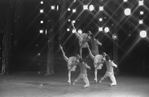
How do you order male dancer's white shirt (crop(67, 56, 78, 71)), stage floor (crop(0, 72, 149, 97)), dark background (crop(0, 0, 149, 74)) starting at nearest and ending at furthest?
stage floor (crop(0, 72, 149, 97)) < male dancer's white shirt (crop(67, 56, 78, 71)) < dark background (crop(0, 0, 149, 74))

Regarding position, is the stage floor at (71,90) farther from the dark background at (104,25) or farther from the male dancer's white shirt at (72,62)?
the dark background at (104,25)

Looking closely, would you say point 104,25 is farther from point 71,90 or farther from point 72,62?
point 71,90

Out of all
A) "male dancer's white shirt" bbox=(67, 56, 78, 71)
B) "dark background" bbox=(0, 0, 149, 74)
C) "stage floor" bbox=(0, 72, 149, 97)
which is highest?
"dark background" bbox=(0, 0, 149, 74)

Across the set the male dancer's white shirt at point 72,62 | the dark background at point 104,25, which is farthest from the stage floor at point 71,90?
the dark background at point 104,25

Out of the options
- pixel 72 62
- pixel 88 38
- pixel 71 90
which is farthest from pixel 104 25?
pixel 71 90

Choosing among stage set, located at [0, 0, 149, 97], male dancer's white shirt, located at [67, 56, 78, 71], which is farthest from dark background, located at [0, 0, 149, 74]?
male dancer's white shirt, located at [67, 56, 78, 71]

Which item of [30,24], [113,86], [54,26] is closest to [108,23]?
[54,26]

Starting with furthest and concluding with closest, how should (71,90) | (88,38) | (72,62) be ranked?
(88,38)
(72,62)
(71,90)

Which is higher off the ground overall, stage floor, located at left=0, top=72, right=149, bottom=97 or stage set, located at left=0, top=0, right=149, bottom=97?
stage set, located at left=0, top=0, right=149, bottom=97

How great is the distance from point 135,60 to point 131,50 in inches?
33.0

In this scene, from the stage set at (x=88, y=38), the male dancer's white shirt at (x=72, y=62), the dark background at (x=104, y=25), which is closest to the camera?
the male dancer's white shirt at (x=72, y=62)

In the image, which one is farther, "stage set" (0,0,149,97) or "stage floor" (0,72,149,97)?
"stage set" (0,0,149,97)

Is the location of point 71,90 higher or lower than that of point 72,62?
lower

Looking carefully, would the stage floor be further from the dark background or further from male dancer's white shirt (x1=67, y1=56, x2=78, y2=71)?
the dark background
